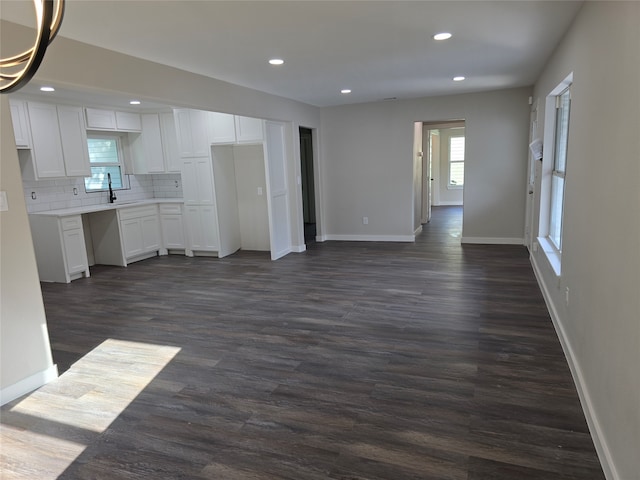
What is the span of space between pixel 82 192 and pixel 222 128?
7.73 feet

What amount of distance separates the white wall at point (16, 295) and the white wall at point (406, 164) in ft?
18.0

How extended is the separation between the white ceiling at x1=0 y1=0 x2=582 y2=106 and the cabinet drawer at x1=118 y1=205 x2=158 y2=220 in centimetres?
291

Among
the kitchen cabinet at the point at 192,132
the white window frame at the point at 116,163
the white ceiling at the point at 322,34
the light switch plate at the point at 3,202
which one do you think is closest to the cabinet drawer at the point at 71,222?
the white window frame at the point at 116,163

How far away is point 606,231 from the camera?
6.64ft

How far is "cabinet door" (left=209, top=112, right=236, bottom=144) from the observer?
634 cm

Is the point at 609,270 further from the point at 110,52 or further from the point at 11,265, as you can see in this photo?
the point at 110,52

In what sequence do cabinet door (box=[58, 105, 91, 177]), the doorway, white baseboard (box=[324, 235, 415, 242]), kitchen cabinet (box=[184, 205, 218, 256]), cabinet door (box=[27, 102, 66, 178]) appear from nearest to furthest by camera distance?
cabinet door (box=[27, 102, 66, 178]), cabinet door (box=[58, 105, 91, 177]), kitchen cabinet (box=[184, 205, 218, 256]), white baseboard (box=[324, 235, 415, 242]), the doorway

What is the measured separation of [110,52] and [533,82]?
17.5ft

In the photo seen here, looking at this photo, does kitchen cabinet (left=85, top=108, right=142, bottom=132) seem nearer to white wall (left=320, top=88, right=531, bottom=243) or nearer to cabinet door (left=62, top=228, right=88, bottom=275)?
cabinet door (left=62, top=228, right=88, bottom=275)

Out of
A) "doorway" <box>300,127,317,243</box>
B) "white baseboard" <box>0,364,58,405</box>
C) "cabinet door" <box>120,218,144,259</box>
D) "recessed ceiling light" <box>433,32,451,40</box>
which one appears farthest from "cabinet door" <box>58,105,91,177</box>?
"recessed ceiling light" <box>433,32,451,40</box>

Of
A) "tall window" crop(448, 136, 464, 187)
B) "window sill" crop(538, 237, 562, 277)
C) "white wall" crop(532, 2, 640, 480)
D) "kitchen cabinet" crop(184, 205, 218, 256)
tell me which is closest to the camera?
"white wall" crop(532, 2, 640, 480)

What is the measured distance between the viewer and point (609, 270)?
1950 millimetres

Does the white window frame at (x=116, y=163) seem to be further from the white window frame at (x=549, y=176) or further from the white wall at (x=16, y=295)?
the white window frame at (x=549, y=176)

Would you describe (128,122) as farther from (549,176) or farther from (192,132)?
(549,176)
